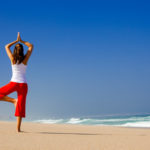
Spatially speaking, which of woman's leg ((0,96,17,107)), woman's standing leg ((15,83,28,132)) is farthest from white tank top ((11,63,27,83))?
woman's leg ((0,96,17,107))

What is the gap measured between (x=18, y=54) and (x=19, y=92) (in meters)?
0.80

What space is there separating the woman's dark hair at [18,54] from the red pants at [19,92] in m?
0.48

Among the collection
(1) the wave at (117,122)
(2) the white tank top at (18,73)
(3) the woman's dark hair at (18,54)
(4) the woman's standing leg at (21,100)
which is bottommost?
(1) the wave at (117,122)

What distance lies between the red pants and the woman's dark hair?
0.48 meters

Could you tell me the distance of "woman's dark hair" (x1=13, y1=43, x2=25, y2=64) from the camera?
17.9 feet

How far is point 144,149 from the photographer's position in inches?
157

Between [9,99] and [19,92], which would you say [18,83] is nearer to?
[19,92]

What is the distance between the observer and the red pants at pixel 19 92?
17.7 ft

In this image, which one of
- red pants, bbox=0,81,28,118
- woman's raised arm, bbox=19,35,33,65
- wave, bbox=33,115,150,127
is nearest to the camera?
red pants, bbox=0,81,28,118

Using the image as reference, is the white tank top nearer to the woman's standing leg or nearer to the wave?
the woman's standing leg

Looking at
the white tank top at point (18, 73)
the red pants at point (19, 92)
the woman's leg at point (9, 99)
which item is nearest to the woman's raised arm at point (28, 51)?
the white tank top at point (18, 73)

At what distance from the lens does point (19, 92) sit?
545 centimetres

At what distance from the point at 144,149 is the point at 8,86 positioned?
9.75 feet

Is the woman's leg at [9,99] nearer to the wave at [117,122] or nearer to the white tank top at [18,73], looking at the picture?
the white tank top at [18,73]
